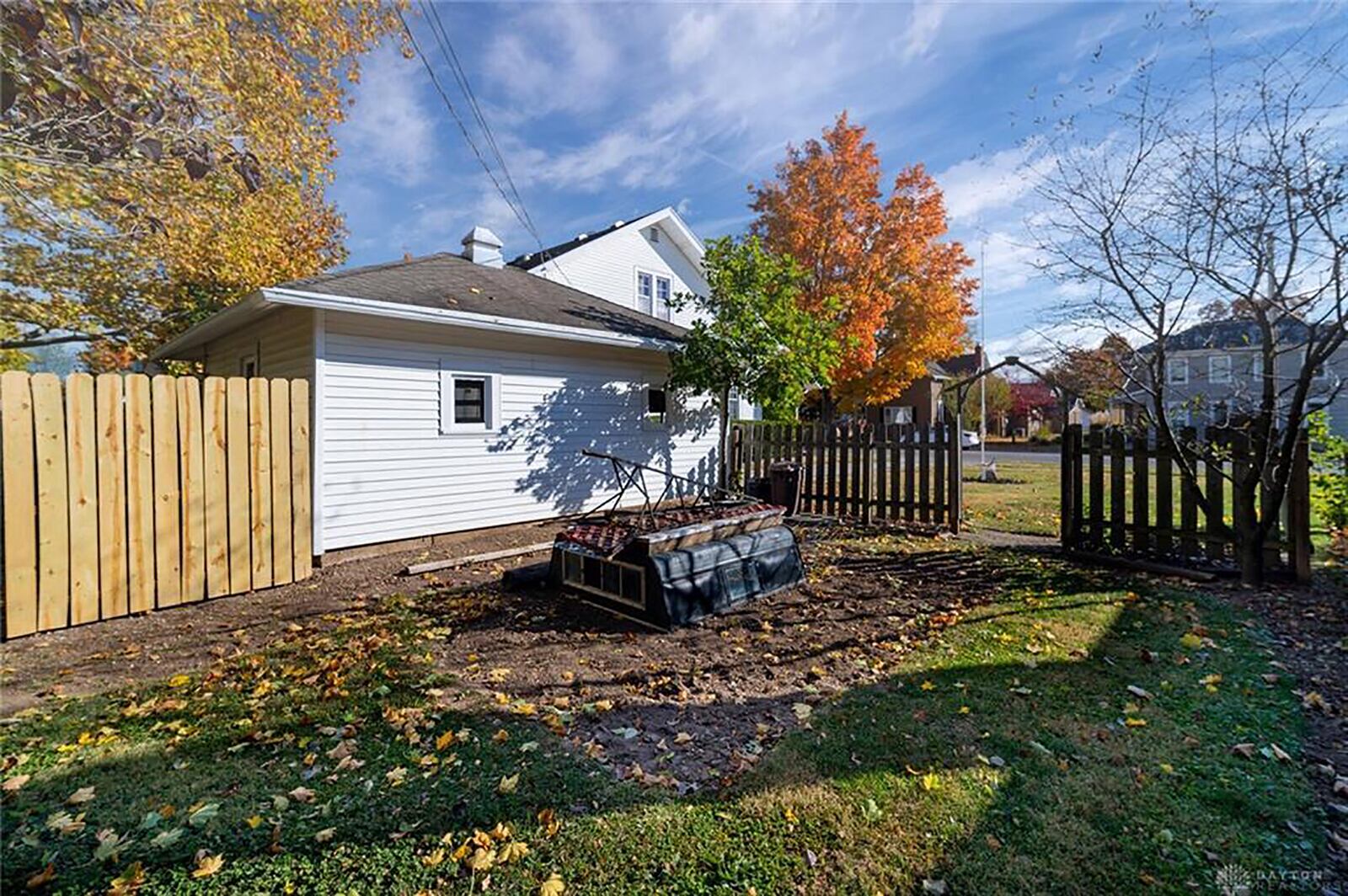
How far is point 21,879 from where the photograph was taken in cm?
202

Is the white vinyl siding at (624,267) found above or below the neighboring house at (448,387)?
above

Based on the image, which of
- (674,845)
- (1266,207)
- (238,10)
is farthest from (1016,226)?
(238,10)

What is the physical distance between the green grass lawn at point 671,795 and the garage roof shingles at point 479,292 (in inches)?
195

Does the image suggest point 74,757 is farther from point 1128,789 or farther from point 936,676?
point 1128,789

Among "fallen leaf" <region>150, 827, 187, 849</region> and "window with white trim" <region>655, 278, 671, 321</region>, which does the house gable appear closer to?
"window with white trim" <region>655, 278, 671, 321</region>

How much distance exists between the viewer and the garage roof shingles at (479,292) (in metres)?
7.27

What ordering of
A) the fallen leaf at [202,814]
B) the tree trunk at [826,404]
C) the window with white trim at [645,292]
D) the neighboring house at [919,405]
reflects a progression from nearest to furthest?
the fallen leaf at [202,814], the window with white trim at [645,292], the tree trunk at [826,404], the neighboring house at [919,405]

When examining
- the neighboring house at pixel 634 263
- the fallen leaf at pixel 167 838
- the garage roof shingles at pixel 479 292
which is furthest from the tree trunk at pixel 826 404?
the fallen leaf at pixel 167 838

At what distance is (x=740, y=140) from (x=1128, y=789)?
12828 millimetres

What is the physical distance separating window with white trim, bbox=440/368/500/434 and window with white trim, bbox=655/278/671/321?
1187 cm

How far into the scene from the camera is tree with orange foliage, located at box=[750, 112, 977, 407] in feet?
59.3

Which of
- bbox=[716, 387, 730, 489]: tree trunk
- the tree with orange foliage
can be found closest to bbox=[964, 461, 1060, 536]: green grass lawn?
bbox=[716, 387, 730, 489]: tree trunk

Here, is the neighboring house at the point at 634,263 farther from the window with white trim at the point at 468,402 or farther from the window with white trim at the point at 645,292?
the window with white trim at the point at 468,402

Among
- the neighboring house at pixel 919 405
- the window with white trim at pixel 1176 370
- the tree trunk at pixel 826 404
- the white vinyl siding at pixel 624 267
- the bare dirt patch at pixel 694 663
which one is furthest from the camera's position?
the neighboring house at pixel 919 405
